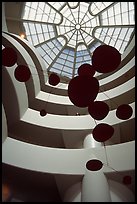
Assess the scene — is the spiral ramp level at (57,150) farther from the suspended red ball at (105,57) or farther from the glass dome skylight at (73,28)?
the suspended red ball at (105,57)

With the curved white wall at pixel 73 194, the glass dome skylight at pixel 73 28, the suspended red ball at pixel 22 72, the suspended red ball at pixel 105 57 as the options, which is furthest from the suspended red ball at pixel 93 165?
the glass dome skylight at pixel 73 28

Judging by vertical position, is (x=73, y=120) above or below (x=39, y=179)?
above

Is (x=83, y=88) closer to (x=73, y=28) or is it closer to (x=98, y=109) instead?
(x=98, y=109)

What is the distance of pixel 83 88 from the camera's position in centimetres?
610

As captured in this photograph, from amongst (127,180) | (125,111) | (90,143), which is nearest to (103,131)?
(125,111)

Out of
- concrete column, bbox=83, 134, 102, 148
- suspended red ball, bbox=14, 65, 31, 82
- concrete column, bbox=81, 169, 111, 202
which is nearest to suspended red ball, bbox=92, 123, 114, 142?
suspended red ball, bbox=14, 65, 31, 82

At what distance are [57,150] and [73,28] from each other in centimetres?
1156

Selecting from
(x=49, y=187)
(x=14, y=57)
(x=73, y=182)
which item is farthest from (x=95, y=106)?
(x=49, y=187)

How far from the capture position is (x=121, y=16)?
1934 centimetres

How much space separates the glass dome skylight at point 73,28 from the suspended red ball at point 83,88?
14.2 m

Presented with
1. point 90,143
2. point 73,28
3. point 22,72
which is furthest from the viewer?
point 73,28

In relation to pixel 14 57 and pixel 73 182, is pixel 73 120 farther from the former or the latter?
pixel 14 57

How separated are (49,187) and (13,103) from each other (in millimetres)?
4735

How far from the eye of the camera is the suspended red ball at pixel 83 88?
607cm
